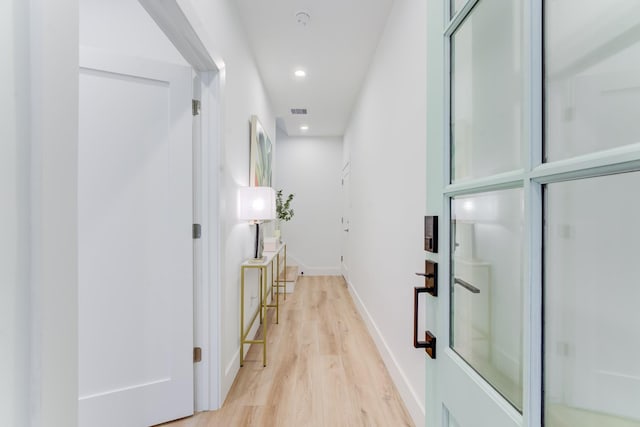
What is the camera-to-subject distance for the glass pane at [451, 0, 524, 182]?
0.58 metres

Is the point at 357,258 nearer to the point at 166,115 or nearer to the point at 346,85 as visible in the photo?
the point at 346,85

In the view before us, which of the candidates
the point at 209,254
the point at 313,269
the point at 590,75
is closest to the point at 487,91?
the point at 590,75

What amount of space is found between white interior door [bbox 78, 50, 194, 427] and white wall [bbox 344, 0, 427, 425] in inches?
51.1

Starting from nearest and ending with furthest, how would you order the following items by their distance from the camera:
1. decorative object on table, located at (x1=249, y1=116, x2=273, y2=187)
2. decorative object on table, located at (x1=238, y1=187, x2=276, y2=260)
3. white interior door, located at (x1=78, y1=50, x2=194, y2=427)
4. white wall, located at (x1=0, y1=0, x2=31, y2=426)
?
white wall, located at (x1=0, y1=0, x2=31, y2=426) → white interior door, located at (x1=78, y1=50, x2=194, y2=427) → decorative object on table, located at (x1=238, y1=187, x2=276, y2=260) → decorative object on table, located at (x1=249, y1=116, x2=273, y2=187)

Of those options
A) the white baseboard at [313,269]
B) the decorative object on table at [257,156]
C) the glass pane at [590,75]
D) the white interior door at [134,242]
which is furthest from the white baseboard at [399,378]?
the white baseboard at [313,269]

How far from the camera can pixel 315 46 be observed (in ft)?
8.75

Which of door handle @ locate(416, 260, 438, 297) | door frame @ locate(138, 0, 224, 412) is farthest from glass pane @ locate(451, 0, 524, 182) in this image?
door frame @ locate(138, 0, 224, 412)

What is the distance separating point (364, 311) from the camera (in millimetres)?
3150

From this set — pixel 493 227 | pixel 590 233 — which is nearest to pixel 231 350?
pixel 493 227

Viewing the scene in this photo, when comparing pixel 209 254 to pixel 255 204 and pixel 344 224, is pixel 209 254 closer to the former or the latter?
pixel 255 204

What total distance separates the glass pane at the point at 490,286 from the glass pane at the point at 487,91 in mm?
87

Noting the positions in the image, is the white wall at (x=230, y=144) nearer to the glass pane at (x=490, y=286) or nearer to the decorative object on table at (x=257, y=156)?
the decorative object on table at (x=257, y=156)

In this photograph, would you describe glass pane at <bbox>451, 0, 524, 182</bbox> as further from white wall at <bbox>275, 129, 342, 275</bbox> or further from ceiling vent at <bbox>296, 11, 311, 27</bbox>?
white wall at <bbox>275, 129, 342, 275</bbox>

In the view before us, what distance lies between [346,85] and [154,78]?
7.84 feet
